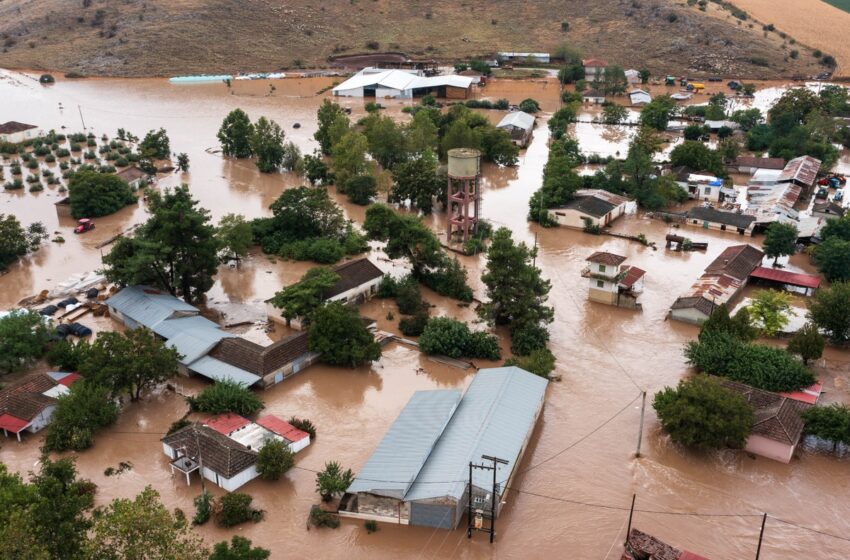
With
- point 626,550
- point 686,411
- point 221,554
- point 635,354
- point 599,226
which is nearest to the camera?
point 221,554

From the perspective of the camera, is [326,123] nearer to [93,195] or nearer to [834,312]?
[93,195]

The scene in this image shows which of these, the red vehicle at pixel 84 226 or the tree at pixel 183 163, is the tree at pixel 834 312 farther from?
the tree at pixel 183 163

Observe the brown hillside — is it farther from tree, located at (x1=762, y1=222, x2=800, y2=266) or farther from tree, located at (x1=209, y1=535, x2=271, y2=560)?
tree, located at (x1=209, y1=535, x2=271, y2=560)

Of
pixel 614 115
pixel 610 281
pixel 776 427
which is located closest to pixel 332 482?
pixel 776 427

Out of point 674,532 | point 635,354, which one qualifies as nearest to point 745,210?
point 635,354

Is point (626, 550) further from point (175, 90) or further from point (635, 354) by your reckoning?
point (175, 90)

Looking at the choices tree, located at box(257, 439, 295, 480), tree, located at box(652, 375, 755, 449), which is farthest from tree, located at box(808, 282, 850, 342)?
tree, located at box(257, 439, 295, 480)
